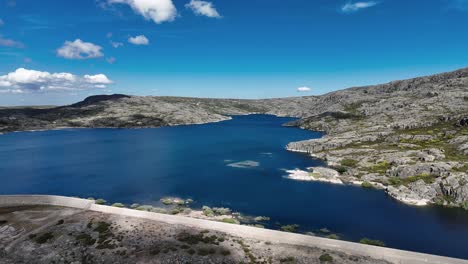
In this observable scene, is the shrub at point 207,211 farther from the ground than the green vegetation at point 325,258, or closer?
closer

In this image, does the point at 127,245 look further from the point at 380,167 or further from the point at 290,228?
the point at 380,167

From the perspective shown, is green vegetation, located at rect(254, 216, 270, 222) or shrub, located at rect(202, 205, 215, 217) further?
shrub, located at rect(202, 205, 215, 217)

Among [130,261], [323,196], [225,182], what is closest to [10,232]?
[130,261]

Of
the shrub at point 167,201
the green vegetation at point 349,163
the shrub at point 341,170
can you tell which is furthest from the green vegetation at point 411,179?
the shrub at point 167,201

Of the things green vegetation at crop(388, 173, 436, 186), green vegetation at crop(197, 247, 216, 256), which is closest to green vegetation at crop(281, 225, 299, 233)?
green vegetation at crop(197, 247, 216, 256)

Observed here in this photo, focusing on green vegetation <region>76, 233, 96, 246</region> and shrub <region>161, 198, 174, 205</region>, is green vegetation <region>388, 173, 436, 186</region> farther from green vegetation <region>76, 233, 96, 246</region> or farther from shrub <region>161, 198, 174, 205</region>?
green vegetation <region>76, 233, 96, 246</region>

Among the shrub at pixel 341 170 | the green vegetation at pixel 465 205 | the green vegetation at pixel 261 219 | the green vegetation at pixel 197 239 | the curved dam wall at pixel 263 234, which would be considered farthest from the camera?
the shrub at pixel 341 170

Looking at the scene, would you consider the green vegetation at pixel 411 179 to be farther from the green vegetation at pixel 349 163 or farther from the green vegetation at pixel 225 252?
the green vegetation at pixel 225 252

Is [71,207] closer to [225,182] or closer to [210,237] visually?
[210,237]
